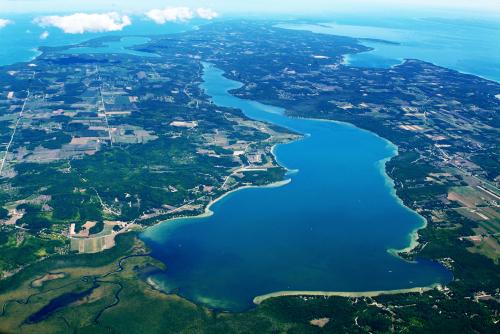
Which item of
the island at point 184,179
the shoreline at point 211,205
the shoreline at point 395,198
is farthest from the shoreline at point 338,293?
the shoreline at point 211,205

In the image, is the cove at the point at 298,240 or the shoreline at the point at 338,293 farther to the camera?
the cove at the point at 298,240

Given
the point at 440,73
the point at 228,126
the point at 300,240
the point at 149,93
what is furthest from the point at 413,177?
the point at 440,73

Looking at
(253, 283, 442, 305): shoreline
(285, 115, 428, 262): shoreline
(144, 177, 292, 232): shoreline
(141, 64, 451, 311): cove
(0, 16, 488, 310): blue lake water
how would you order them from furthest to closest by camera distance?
(144, 177, 292, 232): shoreline → (285, 115, 428, 262): shoreline → (0, 16, 488, 310): blue lake water → (141, 64, 451, 311): cove → (253, 283, 442, 305): shoreline

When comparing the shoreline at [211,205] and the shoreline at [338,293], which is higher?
the shoreline at [211,205]

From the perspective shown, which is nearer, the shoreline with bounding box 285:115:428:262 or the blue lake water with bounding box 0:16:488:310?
the blue lake water with bounding box 0:16:488:310

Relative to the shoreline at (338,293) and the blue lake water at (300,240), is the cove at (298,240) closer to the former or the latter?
the blue lake water at (300,240)

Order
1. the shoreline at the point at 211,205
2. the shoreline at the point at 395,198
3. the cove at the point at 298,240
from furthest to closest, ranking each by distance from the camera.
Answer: the shoreline at the point at 211,205 < the shoreline at the point at 395,198 < the cove at the point at 298,240

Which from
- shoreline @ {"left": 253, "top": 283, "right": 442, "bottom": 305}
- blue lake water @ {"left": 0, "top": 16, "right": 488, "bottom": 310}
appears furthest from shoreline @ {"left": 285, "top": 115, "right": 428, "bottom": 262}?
shoreline @ {"left": 253, "top": 283, "right": 442, "bottom": 305}

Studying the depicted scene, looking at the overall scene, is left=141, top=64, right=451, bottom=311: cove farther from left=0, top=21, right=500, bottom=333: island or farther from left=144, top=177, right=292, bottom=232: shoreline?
left=0, top=21, right=500, bottom=333: island
